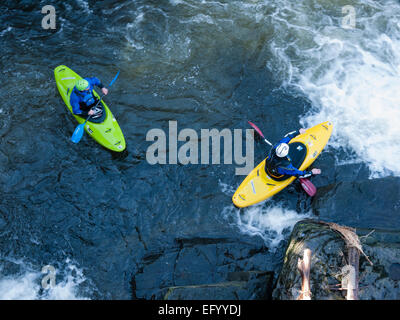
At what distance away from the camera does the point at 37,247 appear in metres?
6.55

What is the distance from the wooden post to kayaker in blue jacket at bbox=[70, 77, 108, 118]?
191 inches

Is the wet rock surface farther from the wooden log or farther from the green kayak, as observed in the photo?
the green kayak

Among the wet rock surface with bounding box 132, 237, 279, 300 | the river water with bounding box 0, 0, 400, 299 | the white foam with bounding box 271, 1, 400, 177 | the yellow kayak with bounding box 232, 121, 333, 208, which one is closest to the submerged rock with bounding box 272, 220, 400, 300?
the wet rock surface with bounding box 132, 237, 279, 300

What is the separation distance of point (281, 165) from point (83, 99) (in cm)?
407

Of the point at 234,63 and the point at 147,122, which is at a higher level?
the point at 234,63

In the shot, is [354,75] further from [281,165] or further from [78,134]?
[78,134]

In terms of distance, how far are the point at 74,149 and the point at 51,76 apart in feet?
6.89

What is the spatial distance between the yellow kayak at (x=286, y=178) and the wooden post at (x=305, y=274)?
73.8 inches

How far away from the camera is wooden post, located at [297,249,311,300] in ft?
16.3

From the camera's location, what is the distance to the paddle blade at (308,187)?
688cm

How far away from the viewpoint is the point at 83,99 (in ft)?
23.3

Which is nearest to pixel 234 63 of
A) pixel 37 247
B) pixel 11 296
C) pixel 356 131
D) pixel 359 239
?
pixel 356 131

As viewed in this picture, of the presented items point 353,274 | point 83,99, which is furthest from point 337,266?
point 83,99
